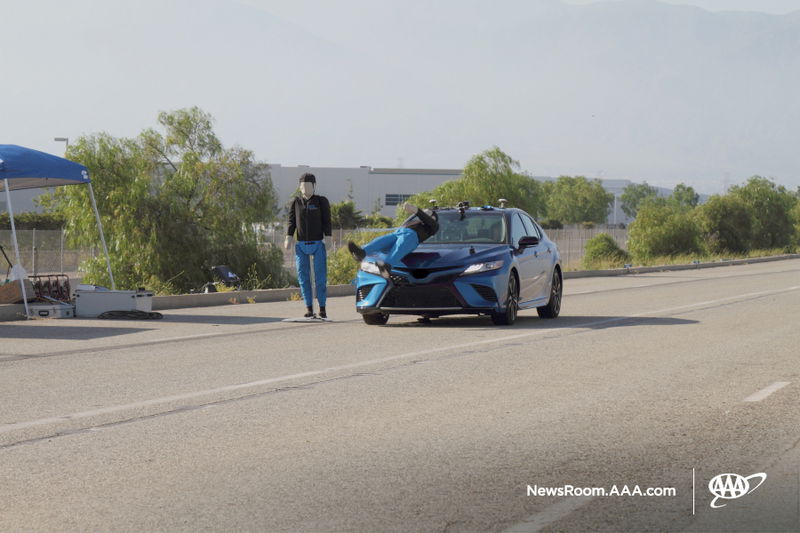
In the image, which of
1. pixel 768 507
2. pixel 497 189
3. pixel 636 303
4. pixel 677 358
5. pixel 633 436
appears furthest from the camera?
pixel 497 189

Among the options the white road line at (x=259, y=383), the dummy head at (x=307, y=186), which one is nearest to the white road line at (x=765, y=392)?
the white road line at (x=259, y=383)

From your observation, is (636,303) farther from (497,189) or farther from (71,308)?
(497,189)

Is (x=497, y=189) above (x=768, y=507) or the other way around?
above

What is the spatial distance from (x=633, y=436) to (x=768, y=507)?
1.85m

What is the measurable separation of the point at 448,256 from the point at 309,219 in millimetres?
2129

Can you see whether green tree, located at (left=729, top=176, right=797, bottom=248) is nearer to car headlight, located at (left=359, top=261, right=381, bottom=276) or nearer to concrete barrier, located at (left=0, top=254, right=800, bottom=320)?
concrete barrier, located at (left=0, top=254, right=800, bottom=320)

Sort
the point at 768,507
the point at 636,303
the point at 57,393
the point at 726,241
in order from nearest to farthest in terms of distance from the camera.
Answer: the point at 768,507 → the point at 57,393 → the point at 636,303 → the point at 726,241

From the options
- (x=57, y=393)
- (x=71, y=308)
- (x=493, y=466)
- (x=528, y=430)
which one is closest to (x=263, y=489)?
(x=493, y=466)

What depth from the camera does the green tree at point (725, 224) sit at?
6412 cm

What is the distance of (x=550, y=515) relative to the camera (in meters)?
5.70

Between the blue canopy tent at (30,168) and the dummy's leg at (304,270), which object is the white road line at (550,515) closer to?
the dummy's leg at (304,270)

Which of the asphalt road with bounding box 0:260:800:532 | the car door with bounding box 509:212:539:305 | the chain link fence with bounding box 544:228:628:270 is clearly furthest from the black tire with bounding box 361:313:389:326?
the chain link fence with bounding box 544:228:628:270

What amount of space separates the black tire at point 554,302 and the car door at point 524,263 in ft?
2.89

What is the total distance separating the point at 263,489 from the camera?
20.2ft
